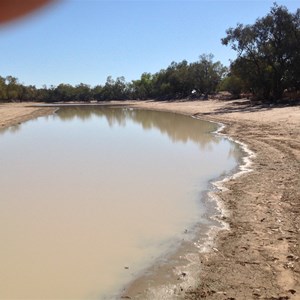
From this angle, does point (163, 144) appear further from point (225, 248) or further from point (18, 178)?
point (225, 248)

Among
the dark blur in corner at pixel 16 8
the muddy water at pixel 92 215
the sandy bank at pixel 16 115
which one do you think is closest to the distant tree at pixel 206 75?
the sandy bank at pixel 16 115

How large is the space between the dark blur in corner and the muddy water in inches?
167

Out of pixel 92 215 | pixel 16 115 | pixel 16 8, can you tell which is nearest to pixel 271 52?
pixel 16 115

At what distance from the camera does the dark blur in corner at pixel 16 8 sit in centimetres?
116

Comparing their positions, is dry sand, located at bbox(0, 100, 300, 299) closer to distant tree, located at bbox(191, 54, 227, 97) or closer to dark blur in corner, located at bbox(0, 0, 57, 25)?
dark blur in corner, located at bbox(0, 0, 57, 25)

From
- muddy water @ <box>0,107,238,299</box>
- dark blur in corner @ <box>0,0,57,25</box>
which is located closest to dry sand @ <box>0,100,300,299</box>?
muddy water @ <box>0,107,238,299</box>

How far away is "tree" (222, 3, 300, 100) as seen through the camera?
41.1 meters

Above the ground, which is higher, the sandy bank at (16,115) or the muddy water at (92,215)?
the muddy water at (92,215)

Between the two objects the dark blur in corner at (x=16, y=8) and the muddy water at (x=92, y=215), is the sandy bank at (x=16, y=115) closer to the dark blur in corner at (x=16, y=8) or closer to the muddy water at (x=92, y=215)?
the muddy water at (x=92, y=215)

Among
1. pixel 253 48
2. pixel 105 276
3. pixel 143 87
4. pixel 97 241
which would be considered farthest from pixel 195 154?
pixel 143 87

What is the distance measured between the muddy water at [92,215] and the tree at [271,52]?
29.6 meters

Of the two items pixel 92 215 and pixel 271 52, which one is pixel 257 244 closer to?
pixel 92 215

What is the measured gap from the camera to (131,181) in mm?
11008

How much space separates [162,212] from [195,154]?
26.4 ft
